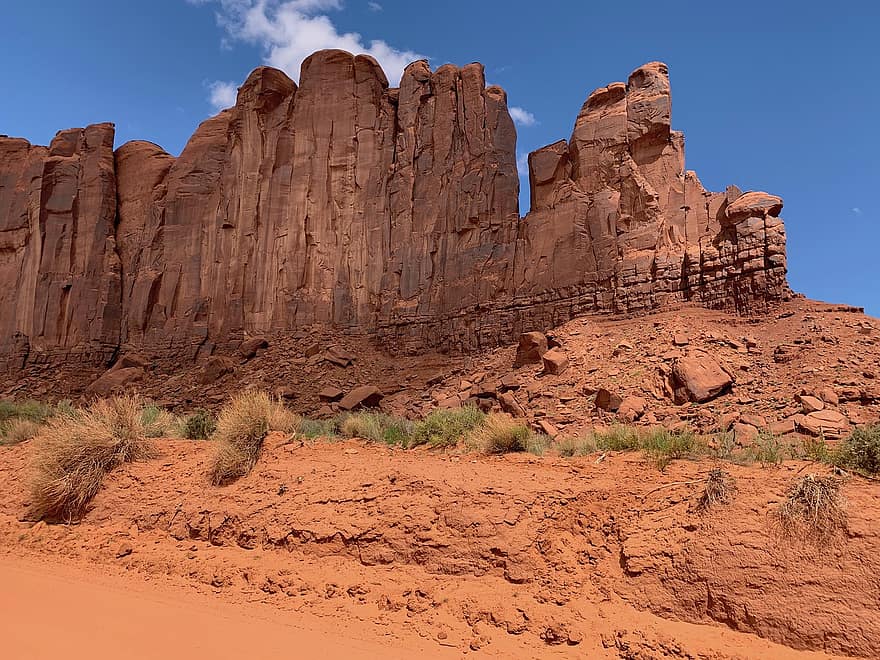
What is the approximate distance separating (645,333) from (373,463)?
1026cm

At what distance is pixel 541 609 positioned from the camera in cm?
524

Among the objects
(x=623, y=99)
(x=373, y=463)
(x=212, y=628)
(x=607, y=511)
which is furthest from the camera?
(x=623, y=99)

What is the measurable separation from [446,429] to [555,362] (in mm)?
6266

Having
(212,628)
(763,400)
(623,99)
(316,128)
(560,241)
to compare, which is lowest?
(212,628)

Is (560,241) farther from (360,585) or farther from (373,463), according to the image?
(360,585)

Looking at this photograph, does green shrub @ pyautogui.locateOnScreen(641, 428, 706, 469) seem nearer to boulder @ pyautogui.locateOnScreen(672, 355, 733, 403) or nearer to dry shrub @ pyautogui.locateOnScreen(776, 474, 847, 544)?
dry shrub @ pyautogui.locateOnScreen(776, 474, 847, 544)

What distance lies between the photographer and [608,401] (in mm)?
13523

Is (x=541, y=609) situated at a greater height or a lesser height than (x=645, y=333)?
lesser

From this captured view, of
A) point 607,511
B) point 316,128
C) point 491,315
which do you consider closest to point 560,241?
point 491,315

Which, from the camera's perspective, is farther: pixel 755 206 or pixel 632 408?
pixel 755 206

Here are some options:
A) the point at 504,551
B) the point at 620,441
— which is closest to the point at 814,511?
the point at 504,551

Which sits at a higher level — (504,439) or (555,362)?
(555,362)

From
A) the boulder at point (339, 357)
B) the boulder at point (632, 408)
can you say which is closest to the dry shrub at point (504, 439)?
the boulder at point (632, 408)

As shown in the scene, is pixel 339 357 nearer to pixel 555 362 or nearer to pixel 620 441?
pixel 555 362
